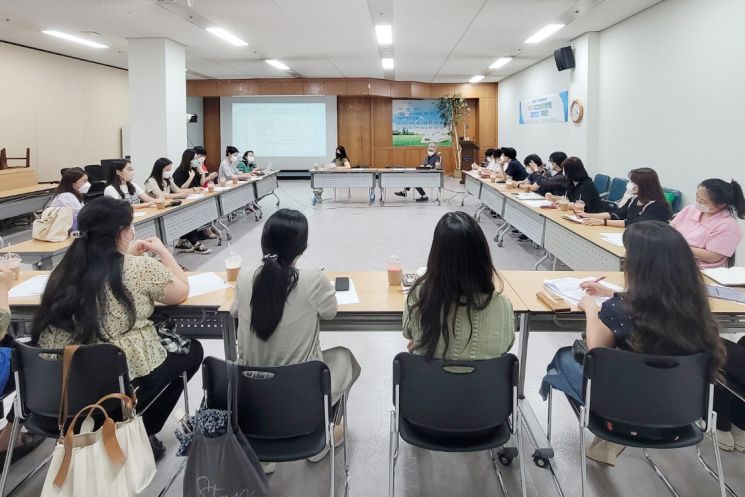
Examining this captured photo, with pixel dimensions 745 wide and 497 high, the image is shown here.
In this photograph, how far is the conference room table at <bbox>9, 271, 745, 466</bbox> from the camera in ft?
7.95

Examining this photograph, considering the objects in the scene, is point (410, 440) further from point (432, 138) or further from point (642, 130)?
point (432, 138)

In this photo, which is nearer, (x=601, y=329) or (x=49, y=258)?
(x=601, y=329)

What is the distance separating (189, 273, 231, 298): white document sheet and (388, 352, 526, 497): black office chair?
1220mm

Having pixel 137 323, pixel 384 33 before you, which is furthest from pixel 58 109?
pixel 137 323

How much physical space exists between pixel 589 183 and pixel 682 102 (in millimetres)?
1775

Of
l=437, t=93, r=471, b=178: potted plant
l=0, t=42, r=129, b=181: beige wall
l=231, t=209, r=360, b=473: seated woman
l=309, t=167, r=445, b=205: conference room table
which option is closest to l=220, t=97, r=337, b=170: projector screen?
l=437, t=93, r=471, b=178: potted plant

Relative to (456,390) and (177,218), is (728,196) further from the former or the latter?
(177,218)

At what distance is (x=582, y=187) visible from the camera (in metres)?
5.47

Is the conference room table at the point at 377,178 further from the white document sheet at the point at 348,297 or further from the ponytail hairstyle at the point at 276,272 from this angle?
the ponytail hairstyle at the point at 276,272

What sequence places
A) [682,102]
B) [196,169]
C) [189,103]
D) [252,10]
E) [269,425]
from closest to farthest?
[269,425]
[682,102]
[252,10]
[196,169]
[189,103]

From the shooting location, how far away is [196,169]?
7832mm

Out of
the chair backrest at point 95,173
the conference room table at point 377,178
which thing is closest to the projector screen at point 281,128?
the conference room table at point 377,178

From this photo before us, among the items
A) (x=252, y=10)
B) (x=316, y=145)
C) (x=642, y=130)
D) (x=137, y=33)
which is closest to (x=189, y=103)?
(x=316, y=145)

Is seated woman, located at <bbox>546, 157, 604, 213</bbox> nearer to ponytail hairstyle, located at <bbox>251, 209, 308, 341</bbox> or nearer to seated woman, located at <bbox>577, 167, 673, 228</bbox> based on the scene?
seated woman, located at <bbox>577, 167, 673, 228</bbox>
